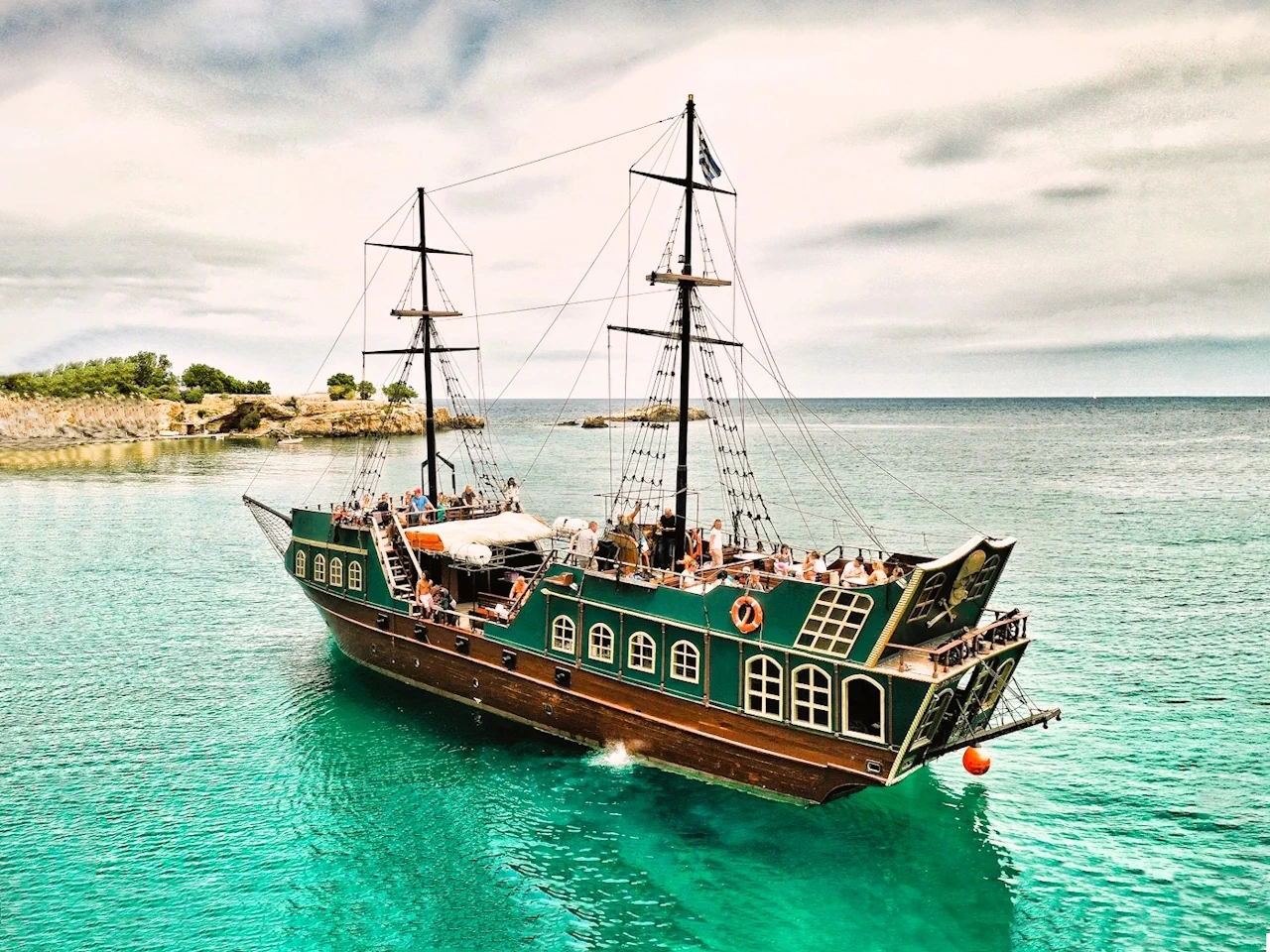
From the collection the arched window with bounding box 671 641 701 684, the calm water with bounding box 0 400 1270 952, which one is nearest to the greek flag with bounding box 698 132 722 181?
the arched window with bounding box 671 641 701 684

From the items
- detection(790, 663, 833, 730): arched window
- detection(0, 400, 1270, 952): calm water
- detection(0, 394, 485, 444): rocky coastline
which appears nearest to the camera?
detection(0, 400, 1270, 952): calm water

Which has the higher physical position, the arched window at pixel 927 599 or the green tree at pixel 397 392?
the green tree at pixel 397 392

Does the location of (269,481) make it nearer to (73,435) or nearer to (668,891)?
(73,435)

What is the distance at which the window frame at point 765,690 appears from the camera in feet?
59.4

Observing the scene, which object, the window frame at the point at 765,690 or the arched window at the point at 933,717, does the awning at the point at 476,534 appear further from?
the arched window at the point at 933,717

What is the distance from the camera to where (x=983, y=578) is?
18469 mm

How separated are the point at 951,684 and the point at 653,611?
7.01 meters

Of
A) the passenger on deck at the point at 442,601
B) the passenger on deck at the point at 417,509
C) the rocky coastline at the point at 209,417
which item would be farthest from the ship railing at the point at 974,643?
the rocky coastline at the point at 209,417

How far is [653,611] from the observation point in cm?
2006

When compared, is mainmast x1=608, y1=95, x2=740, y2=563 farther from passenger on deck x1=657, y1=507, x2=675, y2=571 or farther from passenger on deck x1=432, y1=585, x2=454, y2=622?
passenger on deck x1=432, y1=585, x2=454, y2=622

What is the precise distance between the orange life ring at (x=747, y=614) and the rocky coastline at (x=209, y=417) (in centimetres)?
11215

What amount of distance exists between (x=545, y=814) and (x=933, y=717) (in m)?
9.33

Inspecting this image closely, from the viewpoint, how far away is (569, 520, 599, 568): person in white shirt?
21.8 meters

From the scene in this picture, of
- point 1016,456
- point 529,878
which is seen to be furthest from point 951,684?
point 1016,456
